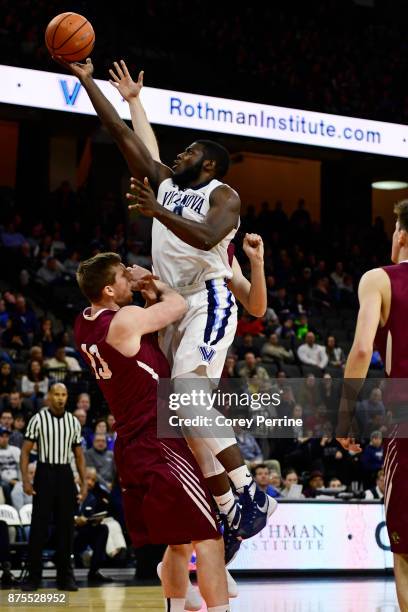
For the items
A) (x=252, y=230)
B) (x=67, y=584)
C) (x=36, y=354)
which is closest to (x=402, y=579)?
(x=67, y=584)

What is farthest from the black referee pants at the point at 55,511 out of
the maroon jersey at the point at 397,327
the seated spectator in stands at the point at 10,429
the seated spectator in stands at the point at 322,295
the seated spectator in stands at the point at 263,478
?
the seated spectator in stands at the point at 322,295

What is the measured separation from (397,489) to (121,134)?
7.51 feet

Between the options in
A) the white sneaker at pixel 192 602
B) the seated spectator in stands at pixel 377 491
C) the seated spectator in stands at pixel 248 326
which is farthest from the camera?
the seated spectator in stands at pixel 248 326

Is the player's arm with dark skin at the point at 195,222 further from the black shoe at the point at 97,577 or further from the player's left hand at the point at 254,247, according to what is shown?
the black shoe at the point at 97,577

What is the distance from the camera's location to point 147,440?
4793 millimetres

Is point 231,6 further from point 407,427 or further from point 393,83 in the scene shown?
point 407,427

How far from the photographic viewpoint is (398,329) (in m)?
4.32

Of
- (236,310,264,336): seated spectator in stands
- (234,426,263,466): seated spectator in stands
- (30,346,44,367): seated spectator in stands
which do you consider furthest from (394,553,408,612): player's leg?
(236,310,264,336): seated spectator in stands

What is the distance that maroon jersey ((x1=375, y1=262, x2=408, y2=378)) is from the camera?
431 centimetres

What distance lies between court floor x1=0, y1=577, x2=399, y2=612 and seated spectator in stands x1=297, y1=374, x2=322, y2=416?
3261 millimetres

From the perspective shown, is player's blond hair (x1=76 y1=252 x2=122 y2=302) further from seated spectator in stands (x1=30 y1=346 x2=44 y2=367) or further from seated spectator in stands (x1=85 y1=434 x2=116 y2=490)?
seated spectator in stands (x1=30 y1=346 x2=44 y2=367)

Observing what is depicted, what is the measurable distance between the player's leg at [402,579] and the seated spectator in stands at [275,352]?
1170 centimetres

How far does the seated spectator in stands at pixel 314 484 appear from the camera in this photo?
41.0ft

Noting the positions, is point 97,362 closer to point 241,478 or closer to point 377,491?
point 241,478
